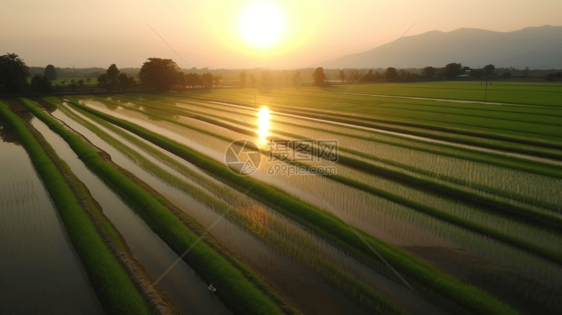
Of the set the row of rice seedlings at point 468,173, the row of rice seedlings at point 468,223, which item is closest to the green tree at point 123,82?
the row of rice seedlings at point 468,173

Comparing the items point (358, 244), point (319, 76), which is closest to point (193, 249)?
point (358, 244)

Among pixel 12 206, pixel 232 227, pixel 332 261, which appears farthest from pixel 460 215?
pixel 12 206

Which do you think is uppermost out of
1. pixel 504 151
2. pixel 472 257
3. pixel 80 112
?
pixel 80 112

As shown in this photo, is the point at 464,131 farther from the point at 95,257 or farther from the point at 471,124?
the point at 95,257

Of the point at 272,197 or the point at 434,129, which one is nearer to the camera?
the point at 272,197

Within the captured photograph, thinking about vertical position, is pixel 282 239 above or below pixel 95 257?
below

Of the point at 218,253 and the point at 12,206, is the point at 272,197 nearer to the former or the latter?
the point at 218,253

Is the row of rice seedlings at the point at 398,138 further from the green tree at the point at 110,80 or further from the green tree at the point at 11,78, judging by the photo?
the green tree at the point at 11,78
